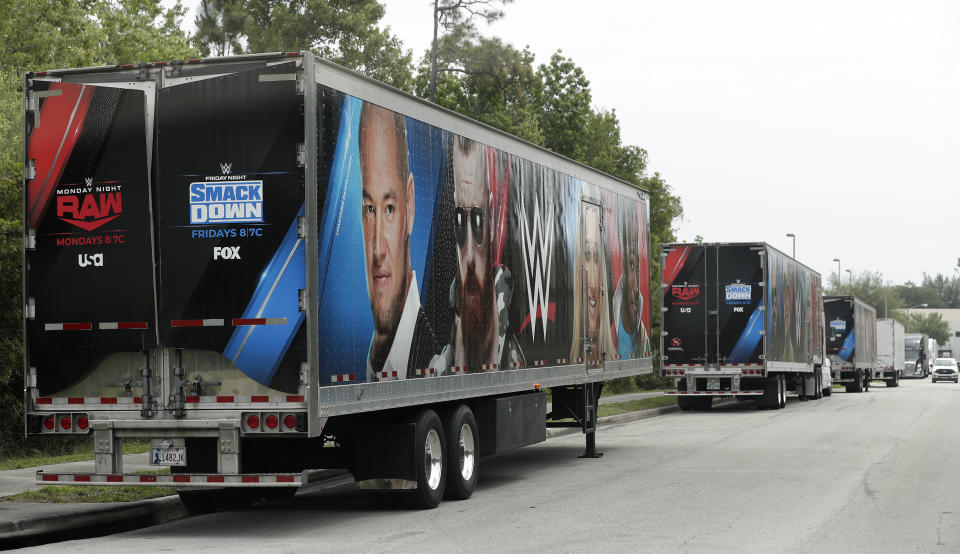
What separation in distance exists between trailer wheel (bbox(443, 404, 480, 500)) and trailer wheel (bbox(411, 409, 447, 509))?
0.84 ft

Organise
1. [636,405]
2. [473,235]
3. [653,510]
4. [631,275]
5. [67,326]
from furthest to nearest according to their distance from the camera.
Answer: [636,405]
[631,275]
[473,235]
[653,510]
[67,326]

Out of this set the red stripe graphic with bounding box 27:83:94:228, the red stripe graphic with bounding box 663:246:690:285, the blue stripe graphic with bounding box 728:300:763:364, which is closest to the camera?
the red stripe graphic with bounding box 27:83:94:228

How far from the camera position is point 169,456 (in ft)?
33.3

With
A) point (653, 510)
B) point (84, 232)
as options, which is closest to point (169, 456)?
point (84, 232)

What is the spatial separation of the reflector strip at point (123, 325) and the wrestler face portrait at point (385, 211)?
2028mm

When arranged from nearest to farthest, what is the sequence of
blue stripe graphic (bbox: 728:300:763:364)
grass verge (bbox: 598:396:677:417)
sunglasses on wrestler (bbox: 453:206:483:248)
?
sunglasses on wrestler (bbox: 453:206:483:248) → grass verge (bbox: 598:396:677:417) → blue stripe graphic (bbox: 728:300:763:364)

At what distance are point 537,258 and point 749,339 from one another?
15558mm

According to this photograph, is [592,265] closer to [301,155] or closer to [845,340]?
[301,155]

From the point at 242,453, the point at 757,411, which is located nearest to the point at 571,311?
the point at 242,453

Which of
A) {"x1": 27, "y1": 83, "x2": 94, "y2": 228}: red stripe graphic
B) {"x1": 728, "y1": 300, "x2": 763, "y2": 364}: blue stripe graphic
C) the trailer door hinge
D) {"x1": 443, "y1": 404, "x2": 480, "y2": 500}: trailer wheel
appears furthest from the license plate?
{"x1": 728, "y1": 300, "x2": 763, "y2": 364}: blue stripe graphic

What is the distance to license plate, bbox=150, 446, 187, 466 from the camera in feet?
33.2

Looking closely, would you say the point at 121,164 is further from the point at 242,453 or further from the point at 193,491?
the point at 193,491

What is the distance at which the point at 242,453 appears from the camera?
1030 cm

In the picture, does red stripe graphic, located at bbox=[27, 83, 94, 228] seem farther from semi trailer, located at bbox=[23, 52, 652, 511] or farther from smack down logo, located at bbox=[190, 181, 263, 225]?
smack down logo, located at bbox=[190, 181, 263, 225]
